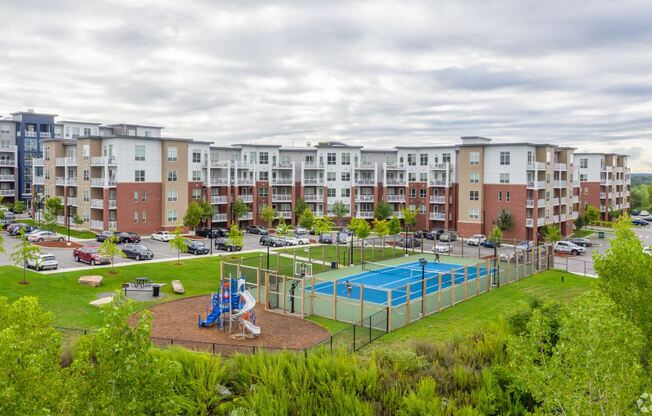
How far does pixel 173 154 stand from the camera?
70.1 m

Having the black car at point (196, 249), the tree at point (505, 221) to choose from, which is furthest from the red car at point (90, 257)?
the tree at point (505, 221)

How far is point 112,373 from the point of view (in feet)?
36.0

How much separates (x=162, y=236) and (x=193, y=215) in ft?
15.0

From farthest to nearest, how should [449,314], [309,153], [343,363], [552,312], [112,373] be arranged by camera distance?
[309,153], [449,314], [552,312], [343,363], [112,373]

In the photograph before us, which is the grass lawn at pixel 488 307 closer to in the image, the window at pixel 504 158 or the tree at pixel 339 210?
the window at pixel 504 158

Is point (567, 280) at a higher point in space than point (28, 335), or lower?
lower

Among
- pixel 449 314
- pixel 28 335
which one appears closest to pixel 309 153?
pixel 449 314

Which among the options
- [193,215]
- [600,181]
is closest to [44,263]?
[193,215]

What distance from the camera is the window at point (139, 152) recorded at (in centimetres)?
6688

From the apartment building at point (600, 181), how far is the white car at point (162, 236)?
70.9m

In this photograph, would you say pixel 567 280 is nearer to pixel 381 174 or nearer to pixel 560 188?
pixel 560 188

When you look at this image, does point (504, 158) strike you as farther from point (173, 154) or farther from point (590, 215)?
point (173, 154)

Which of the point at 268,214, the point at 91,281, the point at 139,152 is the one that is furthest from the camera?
the point at 268,214

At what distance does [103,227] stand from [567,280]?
5089 centimetres
